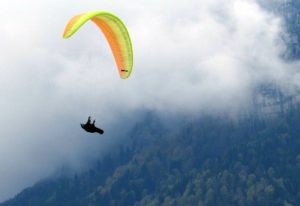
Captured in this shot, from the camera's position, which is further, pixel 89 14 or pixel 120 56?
pixel 120 56

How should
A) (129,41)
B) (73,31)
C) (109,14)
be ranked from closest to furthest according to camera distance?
(73,31) < (109,14) < (129,41)

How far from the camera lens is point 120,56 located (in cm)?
6575

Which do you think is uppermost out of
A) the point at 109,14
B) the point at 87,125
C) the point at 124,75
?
the point at 109,14

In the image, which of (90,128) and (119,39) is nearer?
(90,128)

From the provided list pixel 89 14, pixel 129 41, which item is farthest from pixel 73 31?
pixel 129 41

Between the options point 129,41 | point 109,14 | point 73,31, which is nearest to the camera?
point 73,31

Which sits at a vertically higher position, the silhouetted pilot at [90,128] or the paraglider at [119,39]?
the paraglider at [119,39]

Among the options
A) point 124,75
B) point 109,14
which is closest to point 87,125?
point 124,75

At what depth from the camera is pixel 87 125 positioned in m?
63.1

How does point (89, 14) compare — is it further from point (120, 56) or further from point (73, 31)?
point (120, 56)

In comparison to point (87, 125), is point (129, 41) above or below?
above

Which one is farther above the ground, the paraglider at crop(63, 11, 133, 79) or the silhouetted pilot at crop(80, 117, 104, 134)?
the paraglider at crop(63, 11, 133, 79)

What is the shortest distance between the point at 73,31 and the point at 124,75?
11.8 meters

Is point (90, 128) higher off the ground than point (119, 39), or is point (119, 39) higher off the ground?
point (119, 39)
